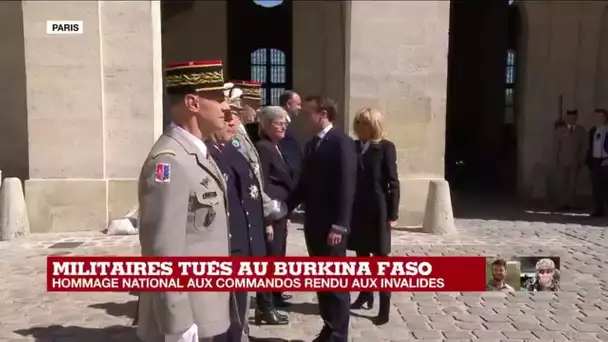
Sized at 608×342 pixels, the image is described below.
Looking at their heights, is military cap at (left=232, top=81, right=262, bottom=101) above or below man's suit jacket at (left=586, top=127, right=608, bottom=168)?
above

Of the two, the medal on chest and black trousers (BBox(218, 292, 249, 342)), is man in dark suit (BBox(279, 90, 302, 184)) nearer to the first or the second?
the medal on chest

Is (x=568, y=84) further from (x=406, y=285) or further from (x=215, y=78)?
(x=215, y=78)

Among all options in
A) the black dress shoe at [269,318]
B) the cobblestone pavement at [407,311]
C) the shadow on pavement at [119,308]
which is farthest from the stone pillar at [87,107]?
the black dress shoe at [269,318]

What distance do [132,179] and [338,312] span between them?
5.49 metres

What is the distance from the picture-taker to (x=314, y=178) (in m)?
4.90

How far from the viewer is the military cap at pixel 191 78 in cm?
293

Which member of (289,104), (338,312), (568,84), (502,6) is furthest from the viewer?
(502,6)

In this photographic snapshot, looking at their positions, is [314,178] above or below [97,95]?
below

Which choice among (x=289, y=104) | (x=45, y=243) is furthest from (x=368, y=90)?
(x=45, y=243)

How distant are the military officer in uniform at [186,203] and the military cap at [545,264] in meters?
3.84

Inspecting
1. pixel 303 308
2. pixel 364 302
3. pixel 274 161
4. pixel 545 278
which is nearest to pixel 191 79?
pixel 274 161

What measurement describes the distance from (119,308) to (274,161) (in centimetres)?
196

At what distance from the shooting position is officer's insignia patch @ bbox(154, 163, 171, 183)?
271cm

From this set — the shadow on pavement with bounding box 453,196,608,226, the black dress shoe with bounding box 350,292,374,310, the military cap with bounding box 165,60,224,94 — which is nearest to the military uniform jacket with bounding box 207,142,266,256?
the military cap with bounding box 165,60,224,94
